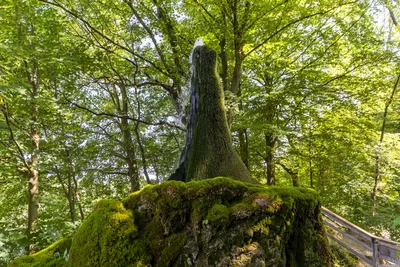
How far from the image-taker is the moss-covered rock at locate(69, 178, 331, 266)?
1797 millimetres

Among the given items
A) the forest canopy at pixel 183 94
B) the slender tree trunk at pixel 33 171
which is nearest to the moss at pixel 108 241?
the forest canopy at pixel 183 94

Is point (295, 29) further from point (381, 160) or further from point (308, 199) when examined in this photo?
point (308, 199)

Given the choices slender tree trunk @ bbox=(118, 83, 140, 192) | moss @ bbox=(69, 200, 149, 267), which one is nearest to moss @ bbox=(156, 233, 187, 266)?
moss @ bbox=(69, 200, 149, 267)

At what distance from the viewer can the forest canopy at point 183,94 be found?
217 inches

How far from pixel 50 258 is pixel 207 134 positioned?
7.76ft

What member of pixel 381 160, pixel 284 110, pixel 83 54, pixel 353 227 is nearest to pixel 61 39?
pixel 83 54

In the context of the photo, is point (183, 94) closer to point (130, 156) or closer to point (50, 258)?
point (130, 156)

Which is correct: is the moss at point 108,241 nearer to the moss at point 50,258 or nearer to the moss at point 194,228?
the moss at point 194,228

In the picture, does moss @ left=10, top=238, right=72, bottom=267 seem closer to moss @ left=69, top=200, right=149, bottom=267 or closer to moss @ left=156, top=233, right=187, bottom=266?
moss @ left=69, top=200, right=149, bottom=267

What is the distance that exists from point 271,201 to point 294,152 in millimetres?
7286

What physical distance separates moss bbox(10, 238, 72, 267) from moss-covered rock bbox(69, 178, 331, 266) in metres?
0.44

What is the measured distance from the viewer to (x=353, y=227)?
397cm

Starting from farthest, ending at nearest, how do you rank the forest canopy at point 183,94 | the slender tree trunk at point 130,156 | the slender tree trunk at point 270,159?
the slender tree trunk at point 270,159
the slender tree trunk at point 130,156
the forest canopy at point 183,94

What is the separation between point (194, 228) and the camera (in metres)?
1.87
